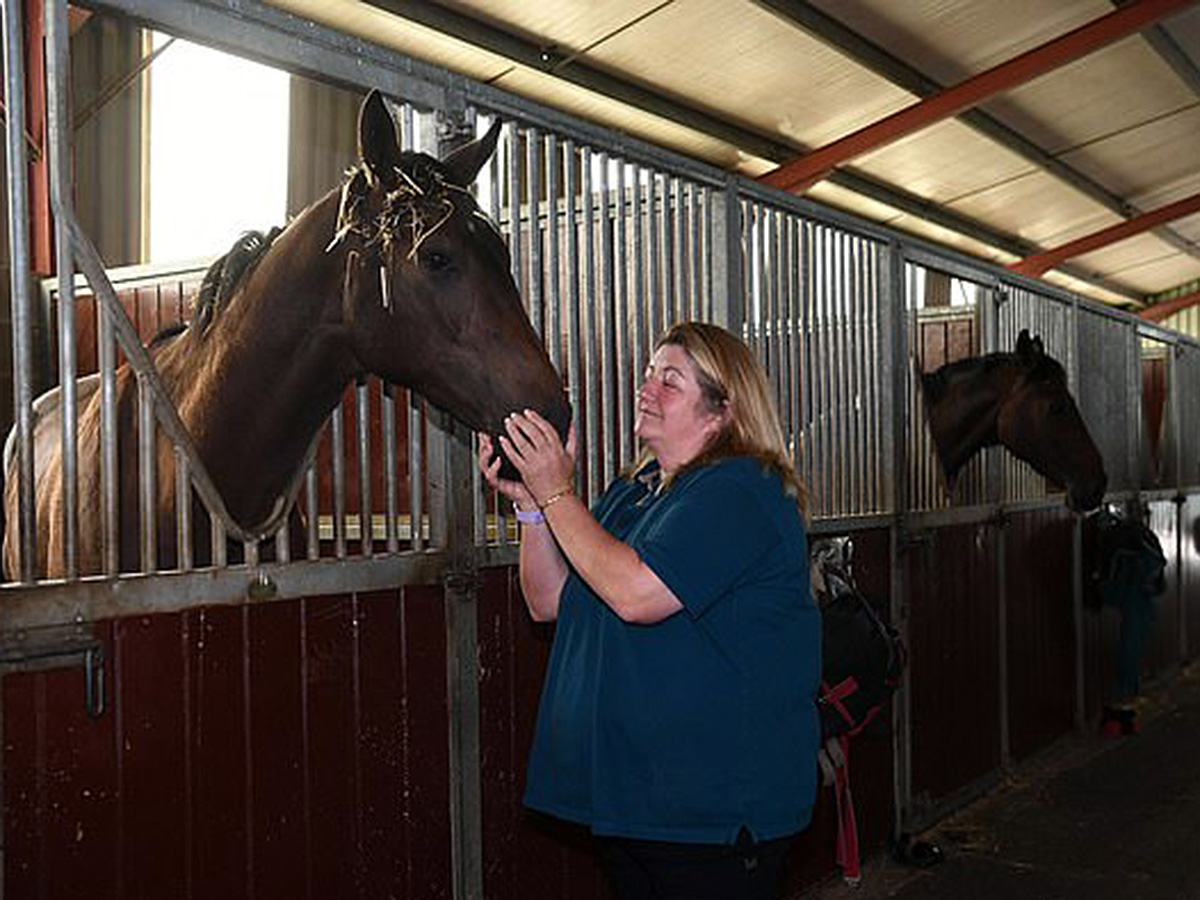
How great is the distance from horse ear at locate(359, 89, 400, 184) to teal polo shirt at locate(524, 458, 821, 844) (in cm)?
63

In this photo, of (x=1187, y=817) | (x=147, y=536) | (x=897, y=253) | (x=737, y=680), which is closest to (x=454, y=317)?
(x=147, y=536)

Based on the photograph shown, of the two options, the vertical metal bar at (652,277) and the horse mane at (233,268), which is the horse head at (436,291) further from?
the vertical metal bar at (652,277)

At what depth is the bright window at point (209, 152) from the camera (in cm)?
612

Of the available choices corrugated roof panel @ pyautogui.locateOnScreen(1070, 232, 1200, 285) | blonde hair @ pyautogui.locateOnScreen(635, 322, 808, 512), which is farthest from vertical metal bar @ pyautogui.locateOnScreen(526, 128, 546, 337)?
corrugated roof panel @ pyautogui.locateOnScreen(1070, 232, 1200, 285)

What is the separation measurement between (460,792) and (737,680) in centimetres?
84

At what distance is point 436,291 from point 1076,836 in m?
3.14

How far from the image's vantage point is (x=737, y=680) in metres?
1.68

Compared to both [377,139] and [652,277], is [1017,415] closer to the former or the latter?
[652,277]

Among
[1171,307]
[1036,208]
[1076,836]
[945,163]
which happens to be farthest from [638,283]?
[1171,307]

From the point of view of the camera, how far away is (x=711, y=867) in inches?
65.8

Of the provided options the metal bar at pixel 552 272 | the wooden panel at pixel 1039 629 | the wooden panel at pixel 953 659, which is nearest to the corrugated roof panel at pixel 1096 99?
the wooden panel at pixel 1039 629

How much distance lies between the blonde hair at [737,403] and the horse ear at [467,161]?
44 cm

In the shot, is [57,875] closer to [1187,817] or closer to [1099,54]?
[1187,817]

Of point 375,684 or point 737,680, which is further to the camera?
point 375,684
